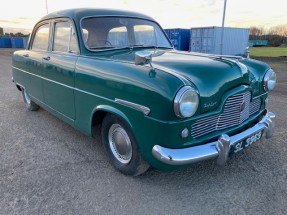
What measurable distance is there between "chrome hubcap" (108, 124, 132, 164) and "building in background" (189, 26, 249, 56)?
20.0 meters

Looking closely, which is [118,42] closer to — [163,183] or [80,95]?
[80,95]

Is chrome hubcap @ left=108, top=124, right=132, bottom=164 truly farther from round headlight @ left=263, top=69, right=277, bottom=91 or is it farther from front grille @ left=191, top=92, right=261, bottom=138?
round headlight @ left=263, top=69, right=277, bottom=91

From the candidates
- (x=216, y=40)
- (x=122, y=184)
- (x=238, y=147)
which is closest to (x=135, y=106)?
(x=122, y=184)

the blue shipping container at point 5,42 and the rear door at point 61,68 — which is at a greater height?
the rear door at point 61,68

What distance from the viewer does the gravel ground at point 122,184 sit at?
98.9 inches

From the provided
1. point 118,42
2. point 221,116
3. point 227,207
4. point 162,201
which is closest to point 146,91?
point 221,116

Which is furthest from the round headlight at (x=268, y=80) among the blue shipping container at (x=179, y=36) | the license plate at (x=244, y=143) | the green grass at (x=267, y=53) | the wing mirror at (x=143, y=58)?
the green grass at (x=267, y=53)

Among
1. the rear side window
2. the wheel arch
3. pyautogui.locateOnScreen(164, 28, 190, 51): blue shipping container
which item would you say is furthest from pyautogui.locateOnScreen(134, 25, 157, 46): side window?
A: pyautogui.locateOnScreen(164, 28, 190, 51): blue shipping container

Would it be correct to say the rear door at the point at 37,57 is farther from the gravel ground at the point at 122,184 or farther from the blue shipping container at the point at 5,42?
the blue shipping container at the point at 5,42

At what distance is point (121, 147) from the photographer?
9.93 ft

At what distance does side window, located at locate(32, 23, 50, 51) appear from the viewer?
14.3ft

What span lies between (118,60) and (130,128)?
0.81 meters

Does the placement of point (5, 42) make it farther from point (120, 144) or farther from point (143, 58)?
point (143, 58)

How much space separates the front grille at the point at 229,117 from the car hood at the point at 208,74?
0.11 m
